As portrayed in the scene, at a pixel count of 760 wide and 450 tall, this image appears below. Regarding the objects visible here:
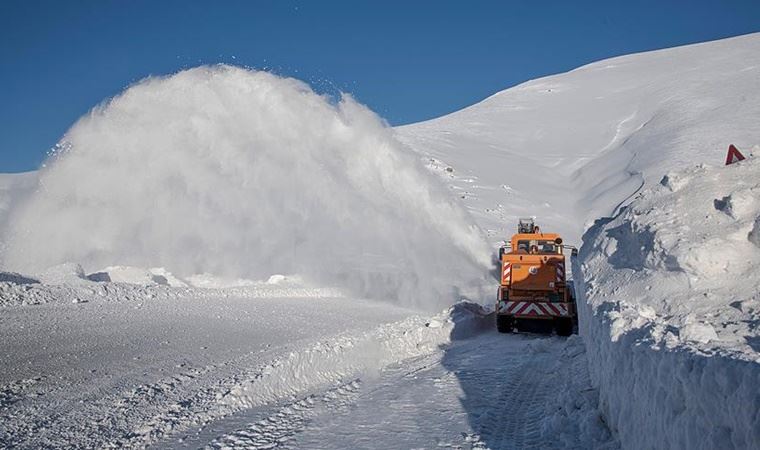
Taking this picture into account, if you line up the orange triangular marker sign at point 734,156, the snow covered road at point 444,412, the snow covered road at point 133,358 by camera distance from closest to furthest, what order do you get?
the snow covered road at point 444,412 < the snow covered road at point 133,358 < the orange triangular marker sign at point 734,156

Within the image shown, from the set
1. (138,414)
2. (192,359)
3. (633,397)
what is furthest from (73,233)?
(633,397)

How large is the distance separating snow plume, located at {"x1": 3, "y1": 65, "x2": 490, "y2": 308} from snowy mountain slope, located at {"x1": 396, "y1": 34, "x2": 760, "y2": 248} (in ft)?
17.3

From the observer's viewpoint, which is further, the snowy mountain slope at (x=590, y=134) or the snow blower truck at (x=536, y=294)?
the snowy mountain slope at (x=590, y=134)

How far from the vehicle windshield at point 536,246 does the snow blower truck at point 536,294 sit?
0.15 metres

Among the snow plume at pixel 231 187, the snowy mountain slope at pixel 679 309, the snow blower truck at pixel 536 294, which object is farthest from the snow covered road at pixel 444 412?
the snow plume at pixel 231 187

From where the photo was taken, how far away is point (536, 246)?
1329 cm

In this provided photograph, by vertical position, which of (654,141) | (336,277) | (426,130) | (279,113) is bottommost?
(336,277)

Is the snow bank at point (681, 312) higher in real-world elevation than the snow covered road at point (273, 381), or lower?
higher

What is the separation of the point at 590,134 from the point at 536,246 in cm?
4925

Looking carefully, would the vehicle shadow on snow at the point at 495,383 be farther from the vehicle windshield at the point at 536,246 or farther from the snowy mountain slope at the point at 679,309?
the vehicle windshield at the point at 536,246

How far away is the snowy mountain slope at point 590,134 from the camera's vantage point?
112ft

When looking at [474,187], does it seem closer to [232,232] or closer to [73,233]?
[232,232]

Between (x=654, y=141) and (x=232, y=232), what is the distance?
36.7m

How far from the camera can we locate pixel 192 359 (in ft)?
28.7
